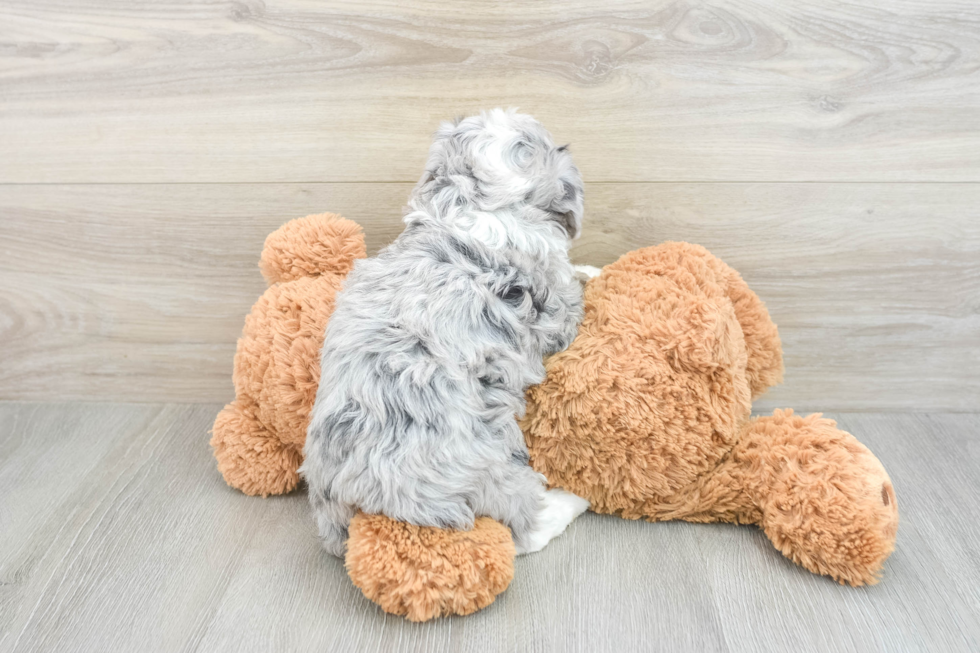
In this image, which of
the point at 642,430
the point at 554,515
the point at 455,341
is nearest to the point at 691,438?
the point at 642,430

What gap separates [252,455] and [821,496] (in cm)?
72

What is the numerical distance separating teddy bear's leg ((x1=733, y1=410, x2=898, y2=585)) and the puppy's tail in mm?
563

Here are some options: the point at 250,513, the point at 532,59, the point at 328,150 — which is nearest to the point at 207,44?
the point at 328,150

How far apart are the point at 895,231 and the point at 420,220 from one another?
0.72 m

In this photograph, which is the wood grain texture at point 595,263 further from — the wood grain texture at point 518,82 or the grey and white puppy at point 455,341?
the grey and white puppy at point 455,341

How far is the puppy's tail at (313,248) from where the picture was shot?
957mm

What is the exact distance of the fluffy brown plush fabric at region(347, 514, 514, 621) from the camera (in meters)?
0.73

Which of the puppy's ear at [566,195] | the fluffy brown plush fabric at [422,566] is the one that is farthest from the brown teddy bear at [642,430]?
the puppy's ear at [566,195]

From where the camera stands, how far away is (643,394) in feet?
2.66

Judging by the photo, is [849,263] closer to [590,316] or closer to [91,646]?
[590,316]

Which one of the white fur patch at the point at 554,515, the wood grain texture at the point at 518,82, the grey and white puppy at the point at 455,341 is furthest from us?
the wood grain texture at the point at 518,82

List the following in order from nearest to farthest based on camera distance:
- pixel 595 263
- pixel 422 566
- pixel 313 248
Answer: pixel 422 566 → pixel 313 248 → pixel 595 263

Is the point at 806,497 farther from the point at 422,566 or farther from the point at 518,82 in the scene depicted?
the point at 518,82

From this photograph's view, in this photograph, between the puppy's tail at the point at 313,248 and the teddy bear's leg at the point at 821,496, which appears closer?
the teddy bear's leg at the point at 821,496
